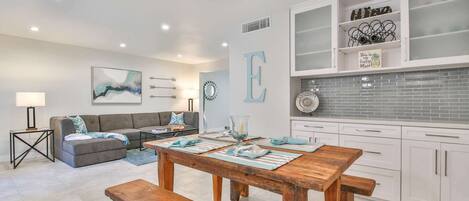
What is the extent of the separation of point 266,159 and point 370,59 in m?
2.08

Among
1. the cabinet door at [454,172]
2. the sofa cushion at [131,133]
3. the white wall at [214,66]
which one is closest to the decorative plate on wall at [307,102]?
the cabinet door at [454,172]

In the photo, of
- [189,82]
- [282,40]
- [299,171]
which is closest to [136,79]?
[189,82]

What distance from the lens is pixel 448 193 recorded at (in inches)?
84.7

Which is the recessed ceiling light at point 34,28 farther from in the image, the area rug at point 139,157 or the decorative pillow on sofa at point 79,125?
the area rug at point 139,157

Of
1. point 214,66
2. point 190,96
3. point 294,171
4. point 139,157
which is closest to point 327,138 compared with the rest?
point 294,171

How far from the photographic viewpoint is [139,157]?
178 inches

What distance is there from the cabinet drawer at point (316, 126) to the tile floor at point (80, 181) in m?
0.90

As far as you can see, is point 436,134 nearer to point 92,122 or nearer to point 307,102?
point 307,102

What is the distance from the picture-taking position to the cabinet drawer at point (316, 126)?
110 inches

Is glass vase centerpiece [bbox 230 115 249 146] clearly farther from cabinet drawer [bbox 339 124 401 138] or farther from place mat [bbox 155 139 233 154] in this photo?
cabinet drawer [bbox 339 124 401 138]

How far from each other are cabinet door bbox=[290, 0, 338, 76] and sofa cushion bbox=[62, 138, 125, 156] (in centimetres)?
337

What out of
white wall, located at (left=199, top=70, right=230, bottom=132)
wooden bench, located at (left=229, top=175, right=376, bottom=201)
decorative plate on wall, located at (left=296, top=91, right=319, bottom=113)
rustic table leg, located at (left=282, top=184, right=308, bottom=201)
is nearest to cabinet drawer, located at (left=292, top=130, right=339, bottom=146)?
decorative plate on wall, located at (left=296, top=91, right=319, bottom=113)

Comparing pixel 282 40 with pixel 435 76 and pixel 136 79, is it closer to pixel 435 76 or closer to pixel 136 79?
→ pixel 435 76

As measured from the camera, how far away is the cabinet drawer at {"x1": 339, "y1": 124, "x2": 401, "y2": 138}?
2.40 m
